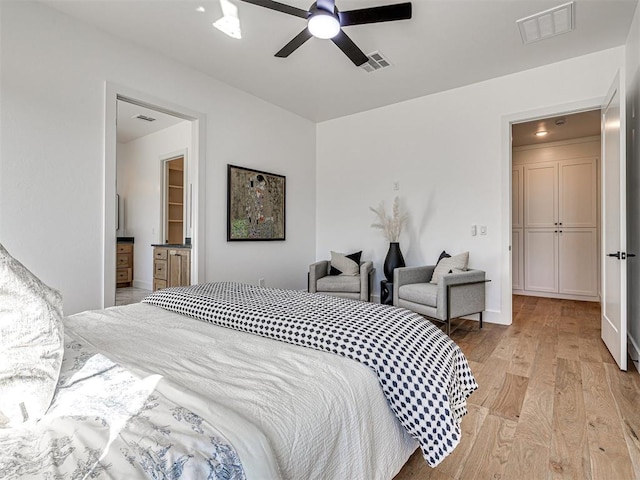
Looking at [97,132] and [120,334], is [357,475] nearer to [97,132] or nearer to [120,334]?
[120,334]

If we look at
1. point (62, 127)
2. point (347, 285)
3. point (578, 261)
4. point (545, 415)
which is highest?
point (62, 127)

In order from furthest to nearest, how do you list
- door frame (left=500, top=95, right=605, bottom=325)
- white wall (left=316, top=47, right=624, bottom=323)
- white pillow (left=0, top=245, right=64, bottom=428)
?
door frame (left=500, top=95, right=605, bottom=325)
white wall (left=316, top=47, right=624, bottom=323)
white pillow (left=0, top=245, right=64, bottom=428)

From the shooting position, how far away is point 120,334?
1.32 metres

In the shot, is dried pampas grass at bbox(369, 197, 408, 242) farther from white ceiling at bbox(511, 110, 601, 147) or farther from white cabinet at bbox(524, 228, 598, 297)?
white cabinet at bbox(524, 228, 598, 297)

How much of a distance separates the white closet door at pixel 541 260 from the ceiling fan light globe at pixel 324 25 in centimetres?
487

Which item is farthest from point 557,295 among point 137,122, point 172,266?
point 137,122

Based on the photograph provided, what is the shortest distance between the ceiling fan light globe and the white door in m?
2.08

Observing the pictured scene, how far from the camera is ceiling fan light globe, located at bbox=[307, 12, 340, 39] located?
80.8 inches

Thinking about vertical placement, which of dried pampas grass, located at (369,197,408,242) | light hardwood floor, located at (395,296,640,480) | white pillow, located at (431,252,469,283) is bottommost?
light hardwood floor, located at (395,296,640,480)

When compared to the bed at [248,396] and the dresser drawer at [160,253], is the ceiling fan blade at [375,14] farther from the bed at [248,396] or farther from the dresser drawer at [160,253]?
the dresser drawer at [160,253]

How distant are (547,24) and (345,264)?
2.95 m

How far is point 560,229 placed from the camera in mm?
5223

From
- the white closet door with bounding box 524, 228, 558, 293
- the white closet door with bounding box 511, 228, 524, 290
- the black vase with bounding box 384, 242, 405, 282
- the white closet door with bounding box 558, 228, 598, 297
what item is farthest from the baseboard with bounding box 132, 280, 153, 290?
the white closet door with bounding box 558, 228, 598, 297

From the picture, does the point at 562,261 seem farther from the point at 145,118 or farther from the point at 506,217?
the point at 145,118
